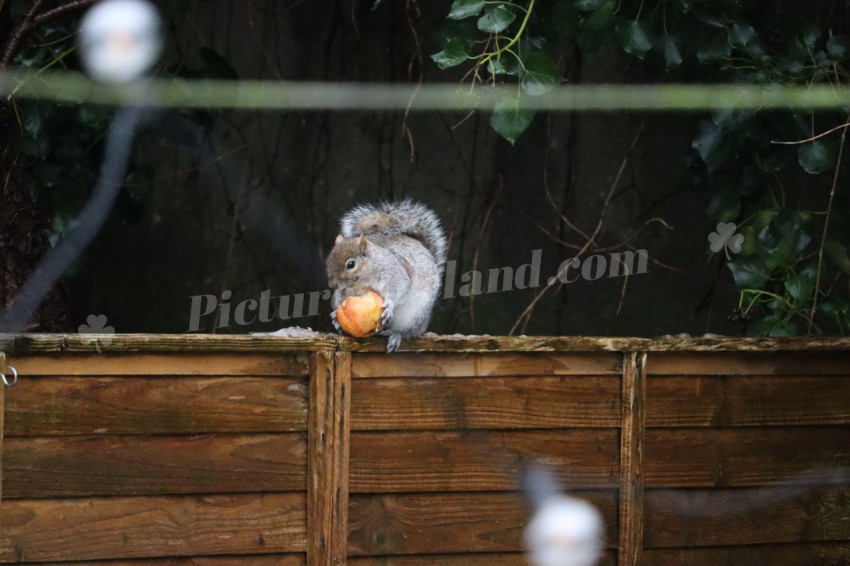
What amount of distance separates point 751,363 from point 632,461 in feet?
1.00

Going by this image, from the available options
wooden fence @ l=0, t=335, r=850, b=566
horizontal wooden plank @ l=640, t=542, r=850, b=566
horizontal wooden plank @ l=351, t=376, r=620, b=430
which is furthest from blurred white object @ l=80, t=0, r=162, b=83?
horizontal wooden plank @ l=640, t=542, r=850, b=566

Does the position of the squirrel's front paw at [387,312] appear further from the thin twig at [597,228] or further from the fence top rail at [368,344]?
the thin twig at [597,228]

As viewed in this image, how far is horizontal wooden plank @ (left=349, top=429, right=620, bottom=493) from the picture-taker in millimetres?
1710

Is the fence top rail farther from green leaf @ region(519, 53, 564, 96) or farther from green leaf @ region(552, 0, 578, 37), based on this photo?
green leaf @ region(552, 0, 578, 37)

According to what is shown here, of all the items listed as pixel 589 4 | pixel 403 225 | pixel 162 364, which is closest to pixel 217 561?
pixel 162 364

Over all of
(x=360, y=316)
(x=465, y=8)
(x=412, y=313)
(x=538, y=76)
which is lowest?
(x=360, y=316)

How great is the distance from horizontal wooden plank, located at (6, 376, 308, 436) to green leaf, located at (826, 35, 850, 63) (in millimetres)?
1384

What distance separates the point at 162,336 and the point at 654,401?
902 millimetres

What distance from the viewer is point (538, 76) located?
1.96 m

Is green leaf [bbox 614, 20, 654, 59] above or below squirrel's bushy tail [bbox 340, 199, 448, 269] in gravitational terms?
above

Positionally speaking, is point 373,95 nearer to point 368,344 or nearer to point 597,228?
point 597,228

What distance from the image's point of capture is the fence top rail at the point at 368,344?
154 centimetres

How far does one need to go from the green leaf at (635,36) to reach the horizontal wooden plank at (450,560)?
3.42 ft

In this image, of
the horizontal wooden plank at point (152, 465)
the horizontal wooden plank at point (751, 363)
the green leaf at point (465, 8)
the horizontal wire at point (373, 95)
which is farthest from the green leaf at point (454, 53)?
the horizontal wooden plank at point (152, 465)
